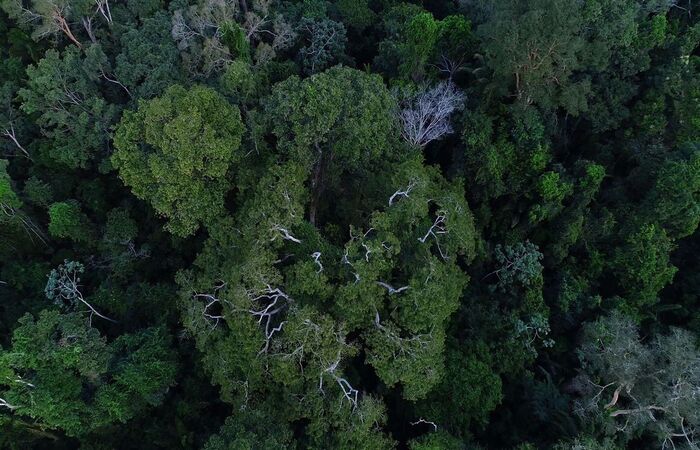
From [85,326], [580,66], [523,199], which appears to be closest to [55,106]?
[85,326]

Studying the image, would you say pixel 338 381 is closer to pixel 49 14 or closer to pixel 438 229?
pixel 438 229

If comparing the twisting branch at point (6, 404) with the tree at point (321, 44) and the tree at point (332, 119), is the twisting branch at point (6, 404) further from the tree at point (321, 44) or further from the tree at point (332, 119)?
the tree at point (321, 44)

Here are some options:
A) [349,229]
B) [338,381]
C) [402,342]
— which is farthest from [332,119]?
[338,381]

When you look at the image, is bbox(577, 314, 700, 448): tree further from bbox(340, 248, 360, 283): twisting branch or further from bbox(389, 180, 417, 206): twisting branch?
bbox(340, 248, 360, 283): twisting branch

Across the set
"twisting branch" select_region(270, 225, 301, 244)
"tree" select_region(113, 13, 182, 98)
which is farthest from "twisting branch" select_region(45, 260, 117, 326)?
"twisting branch" select_region(270, 225, 301, 244)

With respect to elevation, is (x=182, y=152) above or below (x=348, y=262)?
above

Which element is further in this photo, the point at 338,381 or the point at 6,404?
the point at 6,404

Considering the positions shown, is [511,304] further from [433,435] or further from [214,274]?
[214,274]
